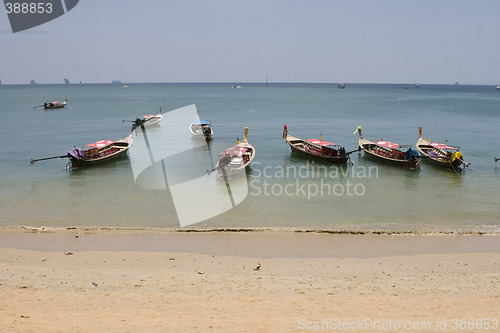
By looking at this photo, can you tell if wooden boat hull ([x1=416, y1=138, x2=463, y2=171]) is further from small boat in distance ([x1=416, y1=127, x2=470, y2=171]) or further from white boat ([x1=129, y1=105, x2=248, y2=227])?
white boat ([x1=129, y1=105, x2=248, y2=227])

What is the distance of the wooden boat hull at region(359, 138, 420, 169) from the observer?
33.5 m

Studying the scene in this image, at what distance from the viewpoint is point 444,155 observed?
35.9 meters

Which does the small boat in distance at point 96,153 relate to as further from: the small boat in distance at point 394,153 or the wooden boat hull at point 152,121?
the small boat in distance at point 394,153

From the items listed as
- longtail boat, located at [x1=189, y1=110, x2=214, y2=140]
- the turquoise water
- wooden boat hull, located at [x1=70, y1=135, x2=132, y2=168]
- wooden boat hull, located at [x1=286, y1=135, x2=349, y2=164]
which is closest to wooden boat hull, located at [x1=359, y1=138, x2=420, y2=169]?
the turquoise water

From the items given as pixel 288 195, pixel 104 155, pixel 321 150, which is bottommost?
pixel 288 195

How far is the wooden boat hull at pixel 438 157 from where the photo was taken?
3303 cm

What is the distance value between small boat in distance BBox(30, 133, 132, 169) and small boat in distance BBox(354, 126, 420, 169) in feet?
79.2

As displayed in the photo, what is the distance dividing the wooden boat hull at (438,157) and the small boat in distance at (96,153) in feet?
95.1

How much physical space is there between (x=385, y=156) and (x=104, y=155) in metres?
25.9

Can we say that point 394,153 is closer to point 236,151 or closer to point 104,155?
point 236,151

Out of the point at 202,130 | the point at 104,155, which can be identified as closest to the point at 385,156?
the point at 202,130

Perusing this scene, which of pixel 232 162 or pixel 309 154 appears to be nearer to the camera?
pixel 232 162

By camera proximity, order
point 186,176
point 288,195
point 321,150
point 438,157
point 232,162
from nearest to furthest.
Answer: point 288,195 < point 232,162 < point 186,176 < point 438,157 < point 321,150

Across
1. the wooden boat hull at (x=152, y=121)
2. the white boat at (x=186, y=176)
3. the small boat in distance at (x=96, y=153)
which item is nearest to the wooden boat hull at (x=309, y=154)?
the white boat at (x=186, y=176)
